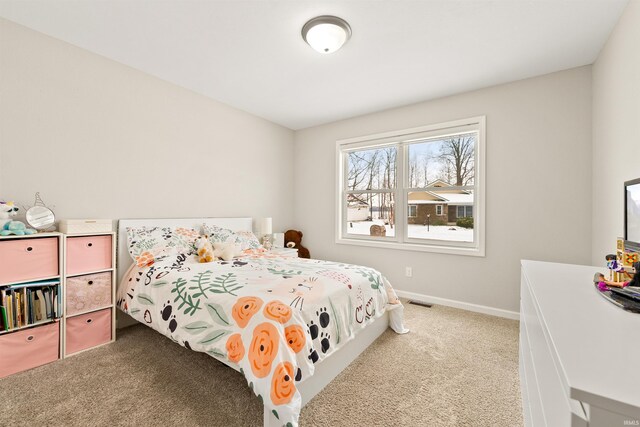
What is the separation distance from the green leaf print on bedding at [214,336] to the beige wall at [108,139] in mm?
1786

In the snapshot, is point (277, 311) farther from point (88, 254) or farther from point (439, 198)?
point (439, 198)

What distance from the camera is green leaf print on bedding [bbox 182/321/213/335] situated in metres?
1.68

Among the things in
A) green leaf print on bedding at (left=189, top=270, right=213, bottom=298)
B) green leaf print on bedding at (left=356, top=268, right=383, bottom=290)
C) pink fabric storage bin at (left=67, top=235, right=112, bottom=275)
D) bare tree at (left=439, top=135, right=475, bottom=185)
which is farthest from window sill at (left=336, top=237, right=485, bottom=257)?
pink fabric storage bin at (left=67, top=235, right=112, bottom=275)

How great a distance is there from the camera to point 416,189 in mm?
3643

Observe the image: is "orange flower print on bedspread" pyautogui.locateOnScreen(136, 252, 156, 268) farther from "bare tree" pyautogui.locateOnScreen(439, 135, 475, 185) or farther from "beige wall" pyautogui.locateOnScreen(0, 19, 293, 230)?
"bare tree" pyautogui.locateOnScreen(439, 135, 475, 185)

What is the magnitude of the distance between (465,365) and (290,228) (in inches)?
126

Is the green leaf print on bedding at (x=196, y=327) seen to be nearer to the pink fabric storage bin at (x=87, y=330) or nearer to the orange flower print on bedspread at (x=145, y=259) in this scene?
the orange flower print on bedspread at (x=145, y=259)

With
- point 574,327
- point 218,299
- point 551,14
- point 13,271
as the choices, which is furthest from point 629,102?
point 13,271

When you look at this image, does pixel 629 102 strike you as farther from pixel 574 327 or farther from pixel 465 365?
pixel 465 365

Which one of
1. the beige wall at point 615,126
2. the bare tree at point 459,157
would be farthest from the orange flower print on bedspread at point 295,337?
the bare tree at point 459,157

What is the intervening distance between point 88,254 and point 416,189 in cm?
358

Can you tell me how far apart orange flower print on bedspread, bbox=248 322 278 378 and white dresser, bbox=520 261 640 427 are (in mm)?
1093

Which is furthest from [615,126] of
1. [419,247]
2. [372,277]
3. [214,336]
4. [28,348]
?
[28,348]

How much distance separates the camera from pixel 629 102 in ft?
5.87
